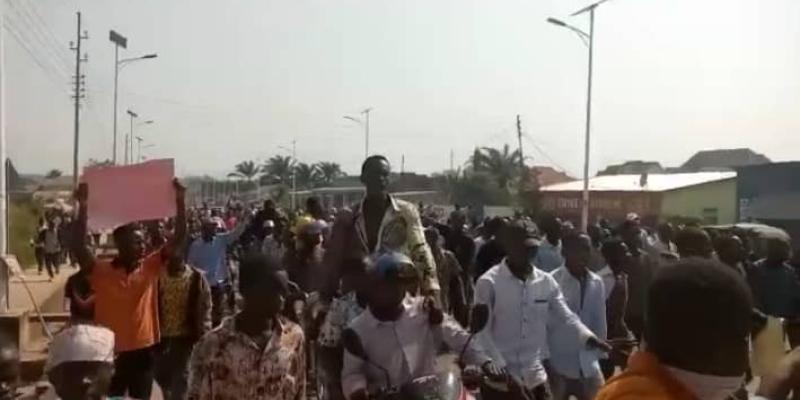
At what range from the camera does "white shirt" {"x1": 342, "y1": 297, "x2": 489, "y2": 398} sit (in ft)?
15.9

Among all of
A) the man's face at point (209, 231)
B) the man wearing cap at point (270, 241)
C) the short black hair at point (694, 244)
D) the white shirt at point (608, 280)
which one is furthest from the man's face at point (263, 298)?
the man's face at point (209, 231)

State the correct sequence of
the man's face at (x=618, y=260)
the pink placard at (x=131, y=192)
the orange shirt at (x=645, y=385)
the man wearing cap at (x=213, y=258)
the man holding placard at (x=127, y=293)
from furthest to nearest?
the man wearing cap at (x=213, y=258)
the man's face at (x=618, y=260)
the man holding placard at (x=127, y=293)
the pink placard at (x=131, y=192)
the orange shirt at (x=645, y=385)

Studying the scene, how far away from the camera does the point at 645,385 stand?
2.39m

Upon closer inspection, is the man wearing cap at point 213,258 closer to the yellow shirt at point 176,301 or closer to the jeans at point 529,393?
the yellow shirt at point 176,301

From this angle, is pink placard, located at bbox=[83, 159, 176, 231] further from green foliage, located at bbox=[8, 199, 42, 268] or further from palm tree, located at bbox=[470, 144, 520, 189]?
palm tree, located at bbox=[470, 144, 520, 189]

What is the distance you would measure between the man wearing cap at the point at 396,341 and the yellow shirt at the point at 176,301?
135 inches

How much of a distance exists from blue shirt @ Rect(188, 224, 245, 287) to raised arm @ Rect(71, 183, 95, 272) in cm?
584

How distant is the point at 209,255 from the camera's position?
12703 millimetres

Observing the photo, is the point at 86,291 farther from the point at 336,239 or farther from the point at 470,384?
the point at 470,384

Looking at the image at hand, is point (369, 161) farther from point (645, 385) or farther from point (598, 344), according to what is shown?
point (645, 385)

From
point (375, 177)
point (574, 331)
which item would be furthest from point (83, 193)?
point (574, 331)

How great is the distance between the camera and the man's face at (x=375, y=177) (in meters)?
6.53

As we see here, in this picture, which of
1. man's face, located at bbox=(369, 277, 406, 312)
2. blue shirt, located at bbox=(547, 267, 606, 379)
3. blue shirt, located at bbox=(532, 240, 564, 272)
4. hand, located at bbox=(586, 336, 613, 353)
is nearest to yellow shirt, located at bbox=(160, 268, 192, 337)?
blue shirt, located at bbox=(547, 267, 606, 379)

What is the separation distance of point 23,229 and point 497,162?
4430 cm
